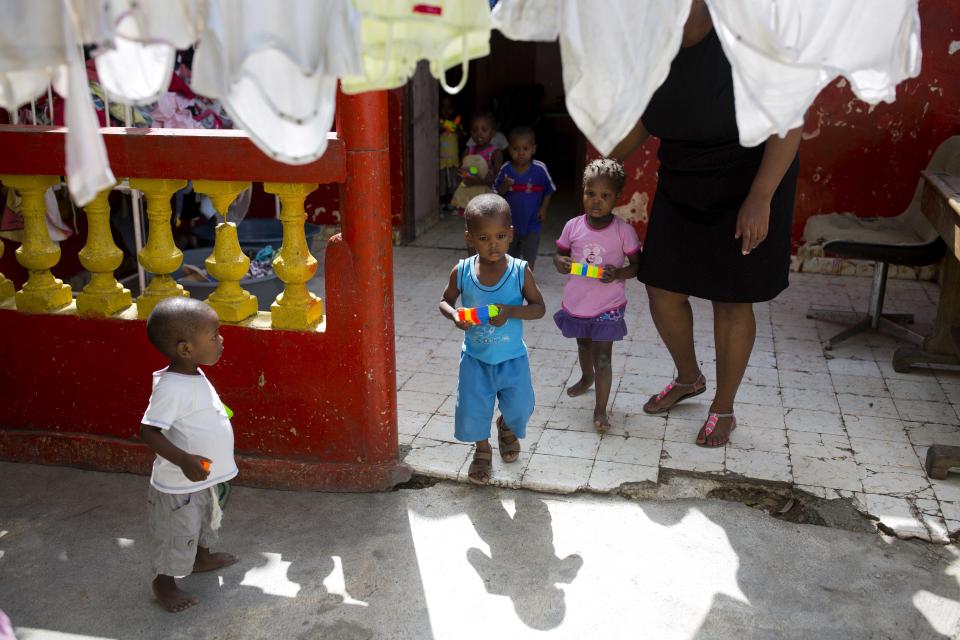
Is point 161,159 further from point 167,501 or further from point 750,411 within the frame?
point 750,411

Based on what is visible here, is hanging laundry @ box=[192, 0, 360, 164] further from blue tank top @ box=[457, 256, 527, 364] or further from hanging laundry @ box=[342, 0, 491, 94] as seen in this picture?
blue tank top @ box=[457, 256, 527, 364]

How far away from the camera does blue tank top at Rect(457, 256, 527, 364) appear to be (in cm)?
363

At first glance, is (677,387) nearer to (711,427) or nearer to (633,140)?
(711,427)

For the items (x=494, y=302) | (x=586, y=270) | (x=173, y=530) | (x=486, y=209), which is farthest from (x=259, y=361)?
(x=586, y=270)

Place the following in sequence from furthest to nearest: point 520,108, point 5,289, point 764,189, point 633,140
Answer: point 520,108, point 633,140, point 5,289, point 764,189

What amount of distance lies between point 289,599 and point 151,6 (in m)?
2.03

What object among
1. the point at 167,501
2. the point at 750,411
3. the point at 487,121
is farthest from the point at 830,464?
the point at 487,121

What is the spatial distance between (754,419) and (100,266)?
3.14 metres

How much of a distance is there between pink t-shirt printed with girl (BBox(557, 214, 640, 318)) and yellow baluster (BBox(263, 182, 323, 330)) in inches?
50.3

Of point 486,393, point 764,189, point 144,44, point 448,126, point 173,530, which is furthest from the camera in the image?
point 448,126

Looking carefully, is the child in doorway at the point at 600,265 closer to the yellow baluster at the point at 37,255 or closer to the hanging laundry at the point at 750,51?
the hanging laundry at the point at 750,51

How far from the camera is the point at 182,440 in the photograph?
2902 millimetres

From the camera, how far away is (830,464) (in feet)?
13.0

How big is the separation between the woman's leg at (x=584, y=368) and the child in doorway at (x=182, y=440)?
6.88 ft
